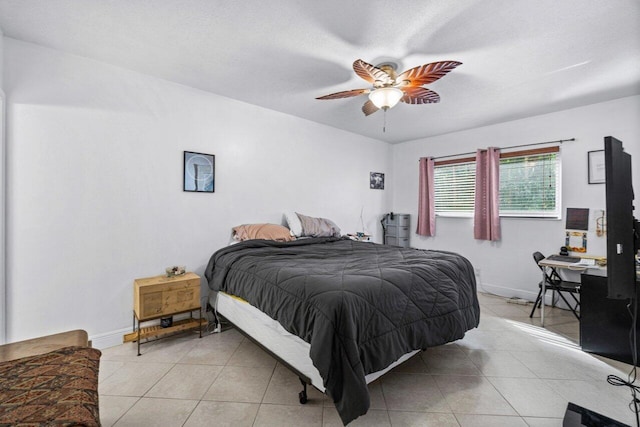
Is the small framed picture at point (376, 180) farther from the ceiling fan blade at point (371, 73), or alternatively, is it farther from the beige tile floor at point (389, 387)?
the beige tile floor at point (389, 387)

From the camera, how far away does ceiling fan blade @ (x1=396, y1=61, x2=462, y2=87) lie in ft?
6.37

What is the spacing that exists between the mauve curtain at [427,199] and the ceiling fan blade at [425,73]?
108 inches

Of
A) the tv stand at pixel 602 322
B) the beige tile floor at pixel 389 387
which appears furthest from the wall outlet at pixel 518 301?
the tv stand at pixel 602 322

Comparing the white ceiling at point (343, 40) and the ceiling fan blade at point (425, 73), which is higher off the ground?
the white ceiling at point (343, 40)

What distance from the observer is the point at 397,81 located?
7.48ft

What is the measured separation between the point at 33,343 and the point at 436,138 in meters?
5.34

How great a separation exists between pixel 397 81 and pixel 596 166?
2.92 meters

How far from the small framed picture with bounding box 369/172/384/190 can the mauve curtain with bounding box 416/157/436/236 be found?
2.31ft

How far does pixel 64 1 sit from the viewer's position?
1762 millimetres

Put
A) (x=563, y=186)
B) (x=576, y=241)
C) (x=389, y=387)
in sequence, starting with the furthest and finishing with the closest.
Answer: (x=563, y=186), (x=576, y=241), (x=389, y=387)

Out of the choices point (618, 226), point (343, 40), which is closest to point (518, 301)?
point (618, 226)

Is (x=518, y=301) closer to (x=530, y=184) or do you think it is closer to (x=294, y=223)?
(x=530, y=184)

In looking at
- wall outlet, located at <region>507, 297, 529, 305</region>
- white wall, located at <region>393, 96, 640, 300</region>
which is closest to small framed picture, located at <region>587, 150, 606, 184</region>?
white wall, located at <region>393, 96, 640, 300</region>

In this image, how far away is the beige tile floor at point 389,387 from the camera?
5.38ft
